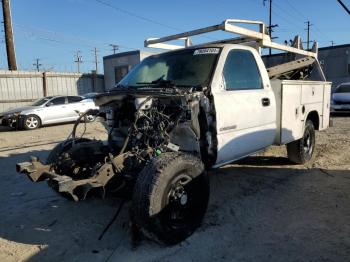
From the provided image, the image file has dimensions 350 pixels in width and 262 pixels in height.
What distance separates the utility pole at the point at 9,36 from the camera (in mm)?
21000

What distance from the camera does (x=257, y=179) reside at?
6.28 m

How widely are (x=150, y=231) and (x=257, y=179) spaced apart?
3.09m

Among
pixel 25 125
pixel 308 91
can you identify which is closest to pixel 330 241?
pixel 308 91

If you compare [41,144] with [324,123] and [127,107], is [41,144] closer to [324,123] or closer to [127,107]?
[127,107]

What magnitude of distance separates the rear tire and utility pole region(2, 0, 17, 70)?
18743mm

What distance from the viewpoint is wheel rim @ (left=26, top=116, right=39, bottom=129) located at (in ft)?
51.1

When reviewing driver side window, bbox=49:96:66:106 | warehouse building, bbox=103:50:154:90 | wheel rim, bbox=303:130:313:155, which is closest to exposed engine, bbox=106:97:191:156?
wheel rim, bbox=303:130:313:155

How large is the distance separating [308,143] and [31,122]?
12045 millimetres

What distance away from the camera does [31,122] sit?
15680 mm

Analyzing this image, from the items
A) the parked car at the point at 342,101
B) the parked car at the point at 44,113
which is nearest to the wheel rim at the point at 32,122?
the parked car at the point at 44,113

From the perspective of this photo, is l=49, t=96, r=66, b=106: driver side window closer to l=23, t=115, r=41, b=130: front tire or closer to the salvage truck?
l=23, t=115, r=41, b=130: front tire

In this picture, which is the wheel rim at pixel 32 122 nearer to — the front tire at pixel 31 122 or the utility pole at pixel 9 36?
the front tire at pixel 31 122

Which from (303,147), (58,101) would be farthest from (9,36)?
(303,147)

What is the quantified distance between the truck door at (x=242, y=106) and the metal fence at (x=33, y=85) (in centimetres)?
1731
